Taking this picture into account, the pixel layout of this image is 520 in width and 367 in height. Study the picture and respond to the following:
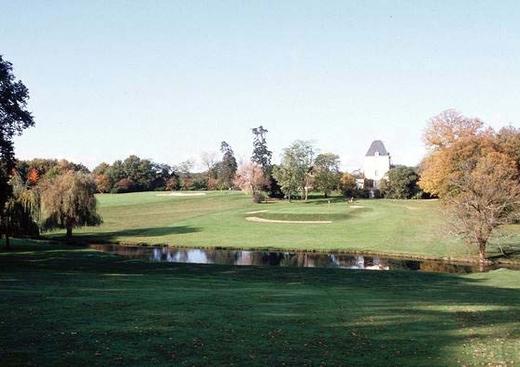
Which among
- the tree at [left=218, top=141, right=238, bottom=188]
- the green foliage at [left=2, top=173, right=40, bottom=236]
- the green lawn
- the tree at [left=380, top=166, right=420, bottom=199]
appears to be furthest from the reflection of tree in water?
the tree at [left=218, top=141, right=238, bottom=188]

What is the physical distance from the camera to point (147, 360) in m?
10.2

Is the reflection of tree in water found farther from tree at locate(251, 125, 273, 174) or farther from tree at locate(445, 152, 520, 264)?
tree at locate(251, 125, 273, 174)

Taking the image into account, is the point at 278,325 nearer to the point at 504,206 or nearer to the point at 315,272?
the point at 315,272

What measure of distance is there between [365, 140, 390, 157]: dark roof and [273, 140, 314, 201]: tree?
54863 mm

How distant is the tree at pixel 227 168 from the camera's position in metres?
150

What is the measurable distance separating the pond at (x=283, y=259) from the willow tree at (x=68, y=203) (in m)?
4.70

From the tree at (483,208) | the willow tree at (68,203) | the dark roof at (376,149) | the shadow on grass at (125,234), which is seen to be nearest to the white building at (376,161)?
the dark roof at (376,149)

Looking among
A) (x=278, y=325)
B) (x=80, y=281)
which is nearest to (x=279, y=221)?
(x=80, y=281)

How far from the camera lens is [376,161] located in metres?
156

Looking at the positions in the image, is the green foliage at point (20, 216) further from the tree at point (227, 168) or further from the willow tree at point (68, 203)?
the tree at point (227, 168)

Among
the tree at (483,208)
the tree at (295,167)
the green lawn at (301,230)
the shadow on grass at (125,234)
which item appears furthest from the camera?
the tree at (295,167)

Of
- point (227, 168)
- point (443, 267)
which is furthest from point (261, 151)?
point (443, 267)

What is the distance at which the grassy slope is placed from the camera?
10.7 m

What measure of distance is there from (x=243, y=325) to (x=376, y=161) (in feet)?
483
